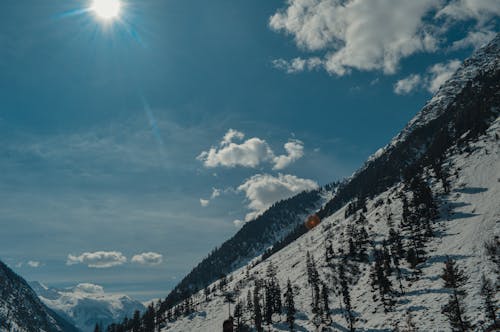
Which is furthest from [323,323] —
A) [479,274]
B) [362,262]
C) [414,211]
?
[414,211]

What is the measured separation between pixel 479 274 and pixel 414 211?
76756 millimetres

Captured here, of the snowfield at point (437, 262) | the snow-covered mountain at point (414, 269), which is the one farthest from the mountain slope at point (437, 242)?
the snow-covered mountain at point (414, 269)

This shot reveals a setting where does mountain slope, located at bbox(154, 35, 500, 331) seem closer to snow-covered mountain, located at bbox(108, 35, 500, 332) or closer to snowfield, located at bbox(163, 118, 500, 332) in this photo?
snowfield, located at bbox(163, 118, 500, 332)

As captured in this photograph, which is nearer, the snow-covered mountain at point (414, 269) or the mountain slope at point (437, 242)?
the snow-covered mountain at point (414, 269)

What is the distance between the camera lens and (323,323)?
351 ft

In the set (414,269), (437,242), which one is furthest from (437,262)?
(437,242)

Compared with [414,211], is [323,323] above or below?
below

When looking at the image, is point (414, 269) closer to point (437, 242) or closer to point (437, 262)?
point (437, 262)

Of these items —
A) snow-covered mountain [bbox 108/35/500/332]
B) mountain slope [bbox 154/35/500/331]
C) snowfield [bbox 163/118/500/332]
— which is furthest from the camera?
mountain slope [bbox 154/35/500/331]

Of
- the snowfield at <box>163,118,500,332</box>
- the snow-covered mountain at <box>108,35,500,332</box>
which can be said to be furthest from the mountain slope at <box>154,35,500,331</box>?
the snow-covered mountain at <box>108,35,500,332</box>

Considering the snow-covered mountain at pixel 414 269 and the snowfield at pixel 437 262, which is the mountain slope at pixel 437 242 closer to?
the snowfield at pixel 437 262

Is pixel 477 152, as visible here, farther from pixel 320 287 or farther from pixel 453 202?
pixel 320 287

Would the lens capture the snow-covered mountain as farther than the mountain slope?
No

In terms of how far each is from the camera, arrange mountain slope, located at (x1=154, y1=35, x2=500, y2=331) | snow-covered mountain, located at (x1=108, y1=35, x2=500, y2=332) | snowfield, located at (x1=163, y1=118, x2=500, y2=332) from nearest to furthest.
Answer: snow-covered mountain, located at (x1=108, y1=35, x2=500, y2=332) < snowfield, located at (x1=163, y1=118, x2=500, y2=332) < mountain slope, located at (x1=154, y1=35, x2=500, y2=331)
